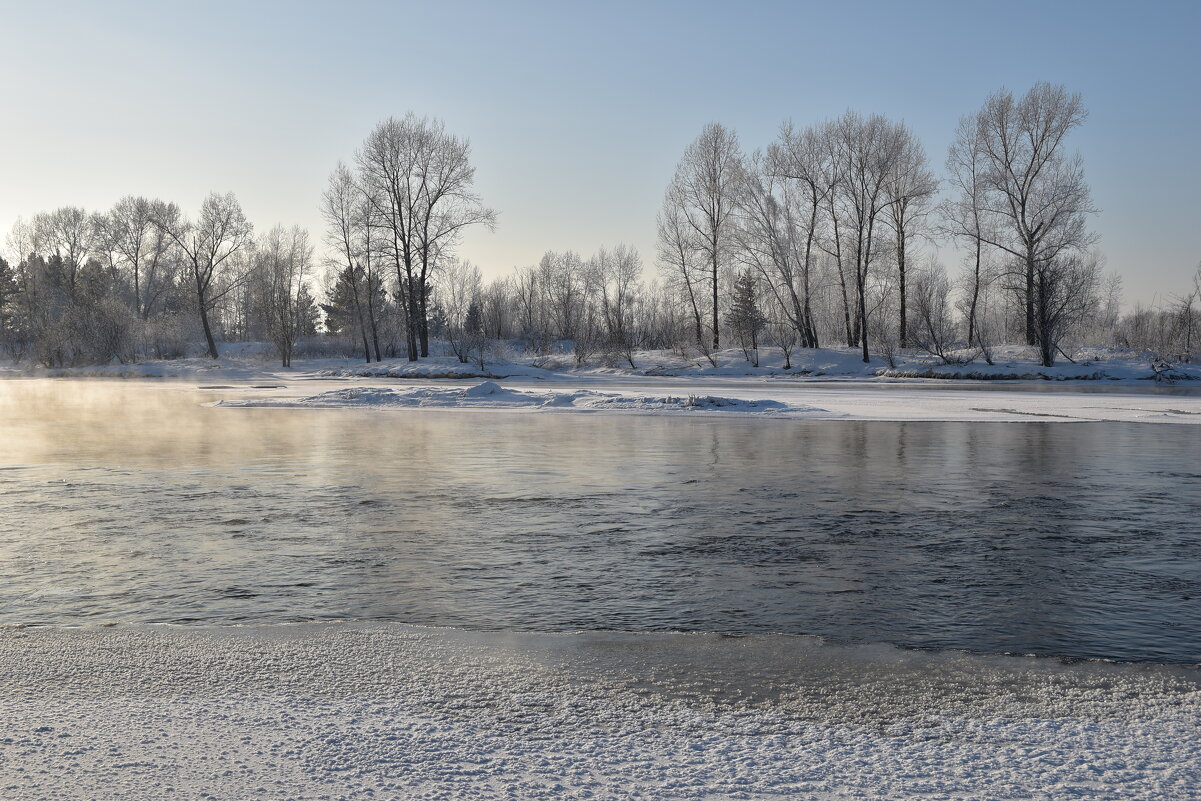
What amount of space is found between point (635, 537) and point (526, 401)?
1730 centimetres

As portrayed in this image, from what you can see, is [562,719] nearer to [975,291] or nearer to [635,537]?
[635,537]

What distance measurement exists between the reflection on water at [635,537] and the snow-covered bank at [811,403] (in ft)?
19.2

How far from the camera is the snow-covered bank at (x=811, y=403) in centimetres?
2066

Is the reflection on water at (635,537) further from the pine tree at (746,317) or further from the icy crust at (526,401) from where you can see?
the pine tree at (746,317)

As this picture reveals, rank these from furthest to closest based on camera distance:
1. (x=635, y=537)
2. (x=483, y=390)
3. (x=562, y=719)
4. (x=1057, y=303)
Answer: (x=1057, y=303) → (x=483, y=390) → (x=635, y=537) → (x=562, y=719)

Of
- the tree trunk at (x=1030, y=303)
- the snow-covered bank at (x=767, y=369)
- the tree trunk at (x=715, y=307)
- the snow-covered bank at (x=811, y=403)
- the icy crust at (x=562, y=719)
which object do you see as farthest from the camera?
the tree trunk at (x=715, y=307)

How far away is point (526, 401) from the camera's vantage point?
81.7ft

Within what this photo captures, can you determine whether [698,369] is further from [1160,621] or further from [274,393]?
[1160,621]

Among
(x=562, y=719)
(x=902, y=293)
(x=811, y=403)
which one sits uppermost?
(x=902, y=293)

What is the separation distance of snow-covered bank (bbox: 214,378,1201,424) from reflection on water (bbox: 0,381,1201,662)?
5.87m

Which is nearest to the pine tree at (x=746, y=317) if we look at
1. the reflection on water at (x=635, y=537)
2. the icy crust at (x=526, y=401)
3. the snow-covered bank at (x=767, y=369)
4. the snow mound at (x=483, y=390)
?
the snow-covered bank at (x=767, y=369)

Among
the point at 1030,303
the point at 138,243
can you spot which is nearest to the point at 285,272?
the point at 138,243

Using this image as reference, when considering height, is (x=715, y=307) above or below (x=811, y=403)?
above

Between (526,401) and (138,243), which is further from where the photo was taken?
(138,243)
